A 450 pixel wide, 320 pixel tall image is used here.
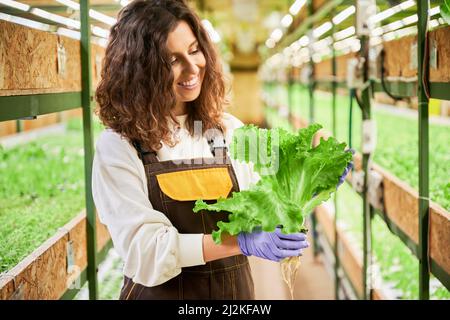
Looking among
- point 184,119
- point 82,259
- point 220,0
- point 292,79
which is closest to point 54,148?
point 82,259

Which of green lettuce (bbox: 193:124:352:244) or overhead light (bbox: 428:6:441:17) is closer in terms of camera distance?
green lettuce (bbox: 193:124:352:244)

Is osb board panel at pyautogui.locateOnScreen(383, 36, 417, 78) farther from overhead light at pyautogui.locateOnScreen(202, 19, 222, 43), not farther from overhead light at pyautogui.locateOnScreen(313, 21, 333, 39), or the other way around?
overhead light at pyautogui.locateOnScreen(313, 21, 333, 39)

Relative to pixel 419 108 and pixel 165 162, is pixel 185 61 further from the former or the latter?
pixel 419 108

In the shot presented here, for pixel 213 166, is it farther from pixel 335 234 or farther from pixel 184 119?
pixel 335 234

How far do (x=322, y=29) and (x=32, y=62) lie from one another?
3386 millimetres

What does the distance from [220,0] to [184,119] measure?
22.0 ft

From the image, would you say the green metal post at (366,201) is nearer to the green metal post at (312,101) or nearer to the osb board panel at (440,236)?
the osb board panel at (440,236)

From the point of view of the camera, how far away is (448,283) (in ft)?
7.50

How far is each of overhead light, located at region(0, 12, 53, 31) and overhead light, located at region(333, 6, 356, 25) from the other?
186 centimetres

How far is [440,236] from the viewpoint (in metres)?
2.37

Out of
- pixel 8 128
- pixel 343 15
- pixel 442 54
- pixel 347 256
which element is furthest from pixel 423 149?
pixel 8 128

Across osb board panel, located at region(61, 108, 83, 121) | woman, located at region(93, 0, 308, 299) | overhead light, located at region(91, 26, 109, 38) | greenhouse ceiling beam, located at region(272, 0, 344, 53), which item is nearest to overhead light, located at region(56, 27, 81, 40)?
overhead light, located at region(91, 26, 109, 38)

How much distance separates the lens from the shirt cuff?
6.47 ft
